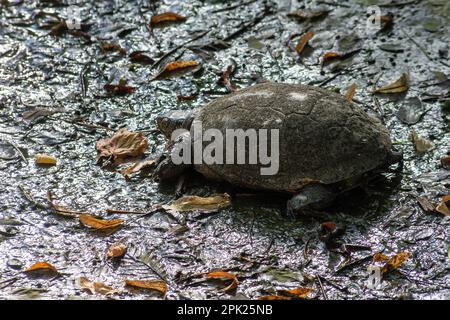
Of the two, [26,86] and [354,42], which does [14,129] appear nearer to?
[26,86]

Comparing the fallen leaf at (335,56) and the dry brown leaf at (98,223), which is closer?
the dry brown leaf at (98,223)

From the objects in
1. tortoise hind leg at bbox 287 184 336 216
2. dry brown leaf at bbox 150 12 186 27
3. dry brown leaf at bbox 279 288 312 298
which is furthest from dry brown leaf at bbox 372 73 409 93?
dry brown leaf at bbox 279 288 312 298

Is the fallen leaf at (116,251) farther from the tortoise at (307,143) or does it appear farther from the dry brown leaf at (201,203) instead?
the tortoise at (307,143)

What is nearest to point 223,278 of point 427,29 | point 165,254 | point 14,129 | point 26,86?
point 165,254

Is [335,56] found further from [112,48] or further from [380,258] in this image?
[380,258]

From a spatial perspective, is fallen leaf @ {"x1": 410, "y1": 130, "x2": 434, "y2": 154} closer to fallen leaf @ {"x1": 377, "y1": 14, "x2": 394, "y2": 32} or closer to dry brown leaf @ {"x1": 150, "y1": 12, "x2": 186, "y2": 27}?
fallen leaf @ {"x1": 377, "y1": 14, "x2": 394, "y2": 32}

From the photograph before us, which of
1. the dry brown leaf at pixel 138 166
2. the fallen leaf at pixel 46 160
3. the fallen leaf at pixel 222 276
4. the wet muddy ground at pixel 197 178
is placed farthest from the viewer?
the fallen leaf at pixel 46 160

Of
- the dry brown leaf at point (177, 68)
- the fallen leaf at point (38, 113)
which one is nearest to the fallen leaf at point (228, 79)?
the dry brown leaf at point (177, 68)
